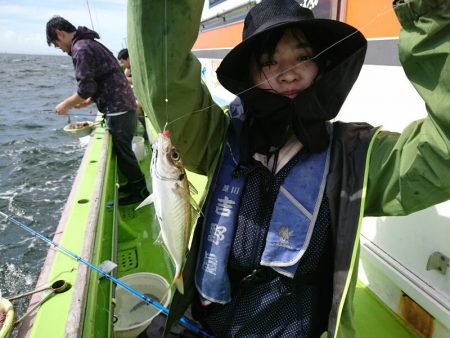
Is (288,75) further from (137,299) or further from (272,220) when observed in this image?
(137,299)

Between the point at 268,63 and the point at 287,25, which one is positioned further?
the point at 268,63

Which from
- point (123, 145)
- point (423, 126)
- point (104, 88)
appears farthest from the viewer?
point (123, 145)

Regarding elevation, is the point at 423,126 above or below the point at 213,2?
below

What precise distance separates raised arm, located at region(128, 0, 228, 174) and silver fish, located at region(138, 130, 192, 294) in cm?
12

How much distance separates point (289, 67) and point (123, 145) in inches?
161

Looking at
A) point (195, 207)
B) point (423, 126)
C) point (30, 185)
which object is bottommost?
point (30, 185)

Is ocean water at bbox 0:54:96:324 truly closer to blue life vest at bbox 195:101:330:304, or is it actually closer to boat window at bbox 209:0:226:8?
blue life vest at bbox 195:101:330:304

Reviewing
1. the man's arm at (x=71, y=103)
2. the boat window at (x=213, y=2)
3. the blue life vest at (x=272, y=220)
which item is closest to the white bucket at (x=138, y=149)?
the man's arm at (x=71, y=103)

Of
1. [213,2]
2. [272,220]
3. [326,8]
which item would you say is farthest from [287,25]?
[213,2]

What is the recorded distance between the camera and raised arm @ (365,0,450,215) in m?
1.03

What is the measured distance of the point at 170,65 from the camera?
4.26 feet

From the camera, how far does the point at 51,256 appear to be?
7.30 feet

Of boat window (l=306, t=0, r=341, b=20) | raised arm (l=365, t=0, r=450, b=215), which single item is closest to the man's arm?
boat window (l=306, t=0, r=341, b=20)

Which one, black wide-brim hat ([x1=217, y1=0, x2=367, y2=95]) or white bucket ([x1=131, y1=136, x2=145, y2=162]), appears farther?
white bucket ([x1=131, y1=136, x2=145, y2=162])
